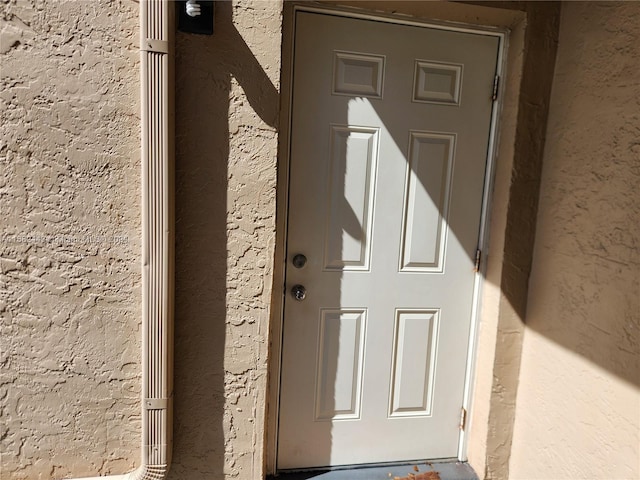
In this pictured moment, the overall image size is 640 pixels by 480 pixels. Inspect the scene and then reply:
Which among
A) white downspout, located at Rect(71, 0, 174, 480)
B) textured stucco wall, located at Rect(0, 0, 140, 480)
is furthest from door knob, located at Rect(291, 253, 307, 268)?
textured stucco wall, located at Rect(0, 0, 140, 480)

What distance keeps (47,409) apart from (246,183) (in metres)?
1.18

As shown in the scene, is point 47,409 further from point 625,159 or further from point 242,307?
point 625,159

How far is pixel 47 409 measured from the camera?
1550 millimetres

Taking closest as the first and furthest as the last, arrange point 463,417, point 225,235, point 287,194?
1. point 225,235
2. point 287,194
3. point 463,417

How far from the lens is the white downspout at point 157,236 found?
1.42 meters

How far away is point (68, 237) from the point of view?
1.50m

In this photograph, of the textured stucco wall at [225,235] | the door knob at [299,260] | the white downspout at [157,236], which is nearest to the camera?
the white downspout at [157,236]

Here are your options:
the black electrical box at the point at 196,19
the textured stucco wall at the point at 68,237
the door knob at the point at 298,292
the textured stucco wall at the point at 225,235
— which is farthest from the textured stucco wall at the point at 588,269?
the textured stucco wall at the point at 68,237

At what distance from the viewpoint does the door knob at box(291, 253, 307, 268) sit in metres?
1.86

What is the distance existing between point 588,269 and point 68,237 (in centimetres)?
207

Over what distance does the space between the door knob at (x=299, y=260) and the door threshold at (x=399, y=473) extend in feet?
3.47

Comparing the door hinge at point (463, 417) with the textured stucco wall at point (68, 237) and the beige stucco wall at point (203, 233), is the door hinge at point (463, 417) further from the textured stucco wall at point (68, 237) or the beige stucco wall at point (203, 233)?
the textured stucco wall at point (68, 237)

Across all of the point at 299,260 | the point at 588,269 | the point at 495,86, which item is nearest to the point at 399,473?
the point at 299,260

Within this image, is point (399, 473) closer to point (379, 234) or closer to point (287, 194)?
point (379, 234)
